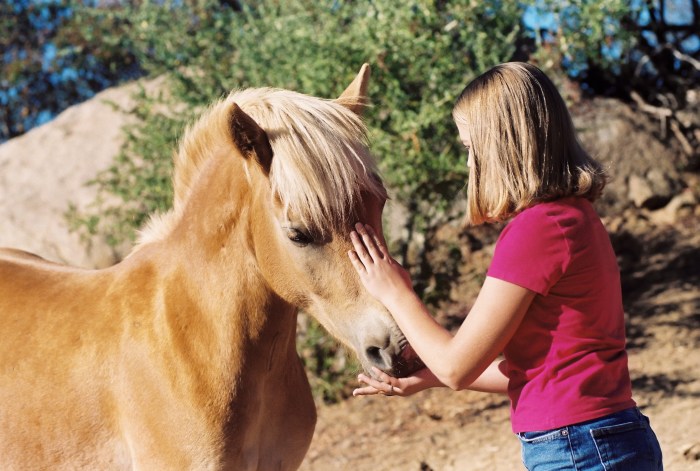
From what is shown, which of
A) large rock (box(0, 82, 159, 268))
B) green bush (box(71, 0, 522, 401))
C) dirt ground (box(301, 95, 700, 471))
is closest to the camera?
dirt ground (box(301, 95, 700, 471))

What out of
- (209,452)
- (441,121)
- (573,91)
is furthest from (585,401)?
(573,91)

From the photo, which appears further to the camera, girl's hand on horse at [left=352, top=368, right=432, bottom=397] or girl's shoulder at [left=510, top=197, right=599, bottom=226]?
girl's hand on horse at [left=352, top=368, right=432, bottom=397]

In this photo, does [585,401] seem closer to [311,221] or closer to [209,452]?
[311,221]

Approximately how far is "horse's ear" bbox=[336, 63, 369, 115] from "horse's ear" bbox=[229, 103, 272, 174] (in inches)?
15.7

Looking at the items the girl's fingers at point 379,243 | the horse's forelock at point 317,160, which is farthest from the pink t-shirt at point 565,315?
the horse's forelock at point 317,160

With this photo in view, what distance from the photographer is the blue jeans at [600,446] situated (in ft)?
6.05

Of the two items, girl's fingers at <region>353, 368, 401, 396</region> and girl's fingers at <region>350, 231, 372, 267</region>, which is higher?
girl's fingers at <region>350, 231, 372, 267</region>

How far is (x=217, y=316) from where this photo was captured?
8.11ft

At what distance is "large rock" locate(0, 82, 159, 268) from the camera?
7.02 m

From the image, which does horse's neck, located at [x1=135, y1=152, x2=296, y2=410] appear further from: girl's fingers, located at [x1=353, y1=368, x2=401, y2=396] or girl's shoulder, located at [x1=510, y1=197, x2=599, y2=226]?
girl's shoulder, located at [x1=510, y1=197, x2=599, y2=226]

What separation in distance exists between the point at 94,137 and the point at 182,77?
2398mm

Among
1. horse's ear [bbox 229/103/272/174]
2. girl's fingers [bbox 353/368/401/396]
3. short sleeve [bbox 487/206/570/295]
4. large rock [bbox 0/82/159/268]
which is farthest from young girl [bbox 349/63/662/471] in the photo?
large rock [bbox 0/82/159/268]

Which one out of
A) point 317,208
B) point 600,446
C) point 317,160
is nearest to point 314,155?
point 317,160

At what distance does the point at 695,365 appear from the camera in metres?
5.58
